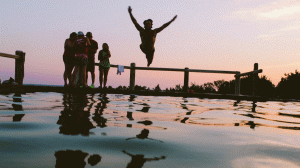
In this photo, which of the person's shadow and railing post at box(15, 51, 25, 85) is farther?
railing post at box(15, 51, 25, 85)

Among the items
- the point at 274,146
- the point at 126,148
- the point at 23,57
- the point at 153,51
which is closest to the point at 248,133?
the point at 274,146

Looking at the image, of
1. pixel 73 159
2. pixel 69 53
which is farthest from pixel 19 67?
pixel 73 159

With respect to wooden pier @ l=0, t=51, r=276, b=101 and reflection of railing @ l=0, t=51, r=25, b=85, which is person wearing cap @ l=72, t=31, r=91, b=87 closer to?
wooden pier @ l=0, t=51, r=276, b=101

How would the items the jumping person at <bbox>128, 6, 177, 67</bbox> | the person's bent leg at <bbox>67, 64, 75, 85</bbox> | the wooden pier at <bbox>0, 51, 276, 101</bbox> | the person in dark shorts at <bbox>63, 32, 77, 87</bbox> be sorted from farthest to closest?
1. the person's bent leg at <bbox>67, 64, 75, 85</bbox>
2. the person in dark shorts at <bbox>63, 32, 77, 87</bbox>
3. the jumping person at <bbox>128, 6, 177, 67</bbox>
4. the wooden pier at <bbox>0, 51, 276, 101</bbox>

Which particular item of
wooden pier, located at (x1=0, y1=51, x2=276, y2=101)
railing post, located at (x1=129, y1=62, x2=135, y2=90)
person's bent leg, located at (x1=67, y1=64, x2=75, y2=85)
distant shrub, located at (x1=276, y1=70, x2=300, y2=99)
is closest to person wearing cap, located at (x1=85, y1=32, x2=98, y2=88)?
person's bent leg, located at (x1=67, y1=64, x2=75, y2=85)

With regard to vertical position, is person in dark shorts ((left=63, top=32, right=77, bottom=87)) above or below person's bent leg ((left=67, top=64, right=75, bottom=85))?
above

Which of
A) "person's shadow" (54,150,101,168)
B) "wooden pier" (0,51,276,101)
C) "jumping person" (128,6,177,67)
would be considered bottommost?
"person's shadow" (54,150,101,168)

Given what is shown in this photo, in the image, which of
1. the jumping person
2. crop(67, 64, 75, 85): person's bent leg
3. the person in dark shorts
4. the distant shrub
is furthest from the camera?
the distant shrub

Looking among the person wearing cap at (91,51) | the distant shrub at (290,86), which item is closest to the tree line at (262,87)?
the distant shrub at (290,86)

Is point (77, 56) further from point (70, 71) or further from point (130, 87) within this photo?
point (130, 87)

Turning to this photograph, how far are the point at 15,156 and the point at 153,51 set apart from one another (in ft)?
20.9

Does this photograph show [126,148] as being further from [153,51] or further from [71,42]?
[71,42]

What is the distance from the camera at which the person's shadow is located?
118 cm

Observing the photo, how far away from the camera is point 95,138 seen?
1.74 metres
